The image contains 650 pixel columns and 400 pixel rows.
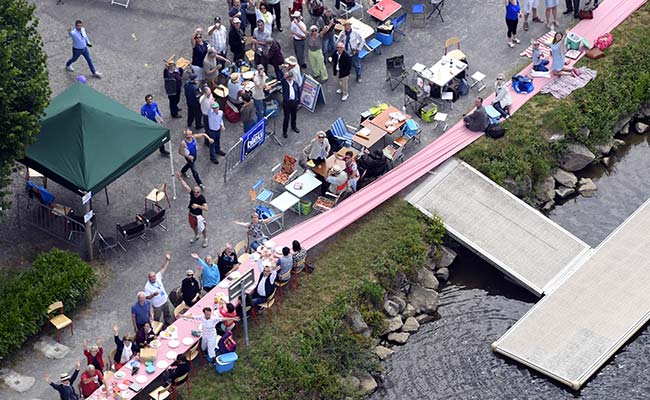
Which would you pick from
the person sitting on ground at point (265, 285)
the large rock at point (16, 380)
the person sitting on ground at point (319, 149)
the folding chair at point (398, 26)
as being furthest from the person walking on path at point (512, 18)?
the large rock at point (16, 380)

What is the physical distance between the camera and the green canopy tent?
3288 centimetres

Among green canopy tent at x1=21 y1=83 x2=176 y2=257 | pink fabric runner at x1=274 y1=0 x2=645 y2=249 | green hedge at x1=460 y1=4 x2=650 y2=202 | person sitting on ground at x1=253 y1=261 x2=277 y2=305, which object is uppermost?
green canopy tent at x1=21 y1=83 x2=176 y2=257

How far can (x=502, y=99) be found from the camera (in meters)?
38.2

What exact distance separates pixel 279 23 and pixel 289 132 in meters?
4.88

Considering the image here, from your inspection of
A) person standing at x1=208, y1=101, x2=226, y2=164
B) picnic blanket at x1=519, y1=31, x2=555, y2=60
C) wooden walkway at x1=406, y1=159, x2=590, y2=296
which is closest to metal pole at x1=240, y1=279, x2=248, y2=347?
person standing at x1=208, y1=101, x2=226, y2=164

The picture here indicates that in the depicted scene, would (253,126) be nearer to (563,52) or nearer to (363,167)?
(363,167)

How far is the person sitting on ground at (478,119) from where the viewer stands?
37594 mm

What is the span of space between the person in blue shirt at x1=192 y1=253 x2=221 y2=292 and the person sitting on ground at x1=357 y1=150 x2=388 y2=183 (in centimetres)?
560

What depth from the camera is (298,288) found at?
3375cm

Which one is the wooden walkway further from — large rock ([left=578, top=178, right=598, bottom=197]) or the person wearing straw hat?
the person wearing straw hat

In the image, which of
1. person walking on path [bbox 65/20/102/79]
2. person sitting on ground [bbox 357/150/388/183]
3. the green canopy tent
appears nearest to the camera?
the green canopy tent

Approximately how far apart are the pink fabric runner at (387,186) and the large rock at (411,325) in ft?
10.4

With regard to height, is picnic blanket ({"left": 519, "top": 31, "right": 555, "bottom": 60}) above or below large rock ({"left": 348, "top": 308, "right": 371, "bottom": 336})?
above

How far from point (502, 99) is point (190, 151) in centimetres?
956
